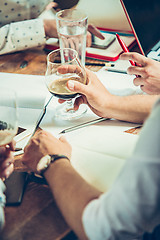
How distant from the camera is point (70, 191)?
1.96ft

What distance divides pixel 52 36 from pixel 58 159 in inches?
36.1

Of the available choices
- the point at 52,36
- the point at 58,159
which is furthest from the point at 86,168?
the point at 52,36

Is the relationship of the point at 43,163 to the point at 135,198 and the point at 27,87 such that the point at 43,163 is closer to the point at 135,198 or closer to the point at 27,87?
the point at 135,198

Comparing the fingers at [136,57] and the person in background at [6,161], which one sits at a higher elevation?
the fingers at [136,57]

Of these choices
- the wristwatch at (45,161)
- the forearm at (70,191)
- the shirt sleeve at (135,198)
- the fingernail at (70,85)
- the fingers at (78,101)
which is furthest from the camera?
the fingers at (78,101)

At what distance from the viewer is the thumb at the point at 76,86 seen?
33.3 inches

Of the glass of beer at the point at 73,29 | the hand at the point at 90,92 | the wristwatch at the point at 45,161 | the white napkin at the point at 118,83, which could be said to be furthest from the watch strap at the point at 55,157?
the glass of beer at the point at 73,29

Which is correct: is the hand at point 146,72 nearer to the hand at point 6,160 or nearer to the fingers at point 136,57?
the fingers at point 136,57

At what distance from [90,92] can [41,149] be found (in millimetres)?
263

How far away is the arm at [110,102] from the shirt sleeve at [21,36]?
51 cm

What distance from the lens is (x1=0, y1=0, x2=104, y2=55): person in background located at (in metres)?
1.31

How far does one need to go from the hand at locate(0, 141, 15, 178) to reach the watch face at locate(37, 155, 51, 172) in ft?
0.26

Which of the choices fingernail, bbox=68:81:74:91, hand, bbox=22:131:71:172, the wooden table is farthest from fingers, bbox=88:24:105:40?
the wooden table

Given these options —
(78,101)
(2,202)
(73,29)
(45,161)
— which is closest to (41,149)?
(45,161)
